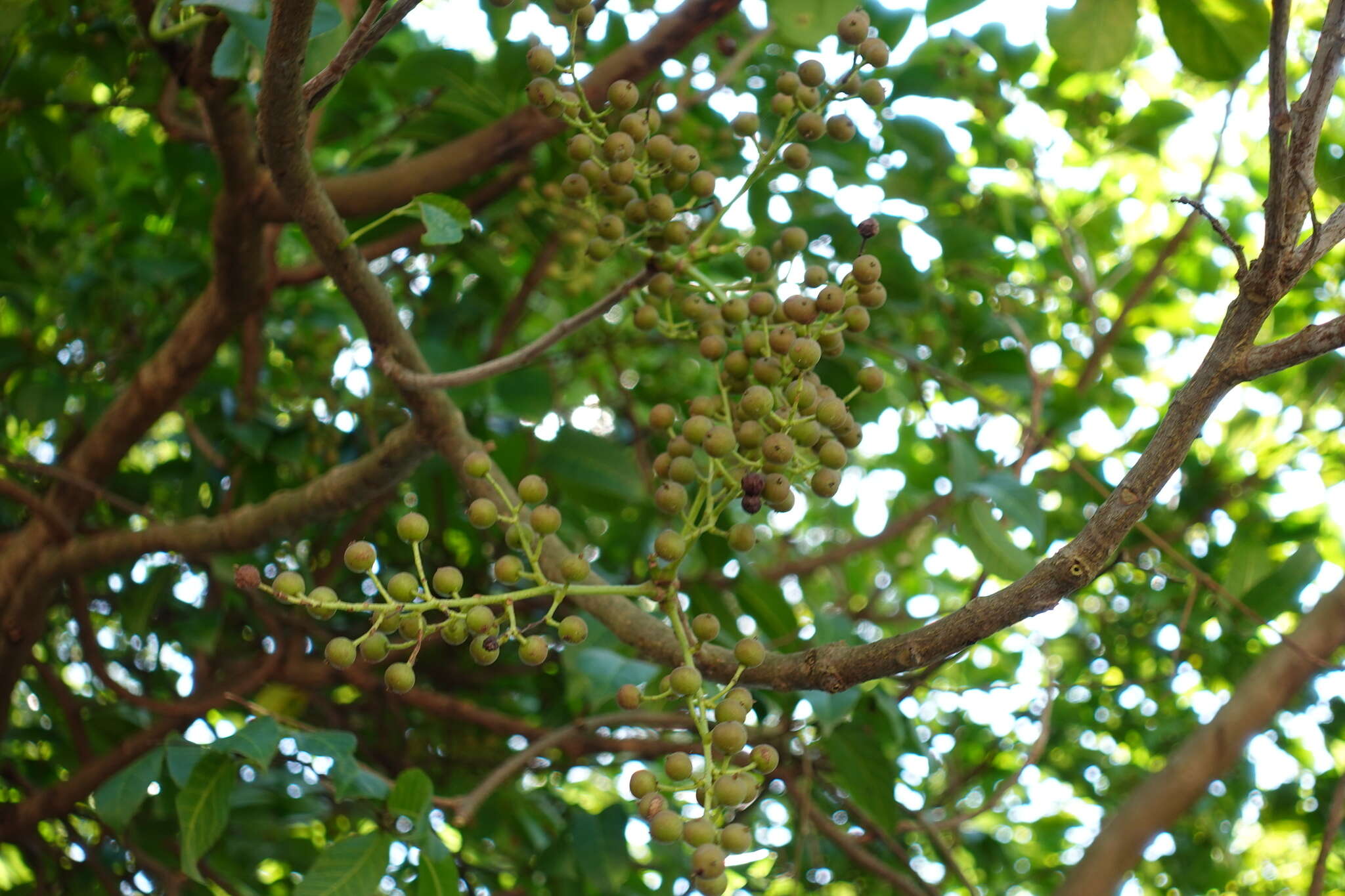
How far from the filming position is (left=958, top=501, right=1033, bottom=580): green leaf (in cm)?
136

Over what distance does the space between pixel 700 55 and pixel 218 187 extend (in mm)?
935

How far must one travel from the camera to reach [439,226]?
98cm

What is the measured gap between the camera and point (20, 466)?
66.2 inches

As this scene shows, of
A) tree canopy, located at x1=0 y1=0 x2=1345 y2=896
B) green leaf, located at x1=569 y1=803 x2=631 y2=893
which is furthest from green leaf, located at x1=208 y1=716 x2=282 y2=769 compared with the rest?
green leaf, located at x1=569 y1=803 x2=631 y2=893

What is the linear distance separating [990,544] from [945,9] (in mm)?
764

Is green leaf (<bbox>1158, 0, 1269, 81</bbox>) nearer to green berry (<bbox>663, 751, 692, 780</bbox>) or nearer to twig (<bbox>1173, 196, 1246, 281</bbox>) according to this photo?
twig (<bbox>1173, 196, 1246, 281</bbox>)

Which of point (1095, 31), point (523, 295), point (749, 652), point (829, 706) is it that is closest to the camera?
point (749, 652)

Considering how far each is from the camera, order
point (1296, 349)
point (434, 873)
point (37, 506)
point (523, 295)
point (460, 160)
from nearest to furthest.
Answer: point (1296, 349) < point (434, 873) < point (460, 160) < point (37, 506) < point (523, 295)

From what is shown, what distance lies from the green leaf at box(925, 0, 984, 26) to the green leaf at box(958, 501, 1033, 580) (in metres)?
0.69

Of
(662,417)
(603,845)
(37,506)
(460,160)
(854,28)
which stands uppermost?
(460,160)

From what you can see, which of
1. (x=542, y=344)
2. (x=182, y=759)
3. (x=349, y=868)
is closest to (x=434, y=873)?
(x=349, y=868)

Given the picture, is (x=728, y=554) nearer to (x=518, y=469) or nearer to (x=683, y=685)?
(x=518, y=469)

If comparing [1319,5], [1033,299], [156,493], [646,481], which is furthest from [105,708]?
[1319,5]

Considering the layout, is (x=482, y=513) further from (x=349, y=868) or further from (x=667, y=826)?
(x=349, y=868)
